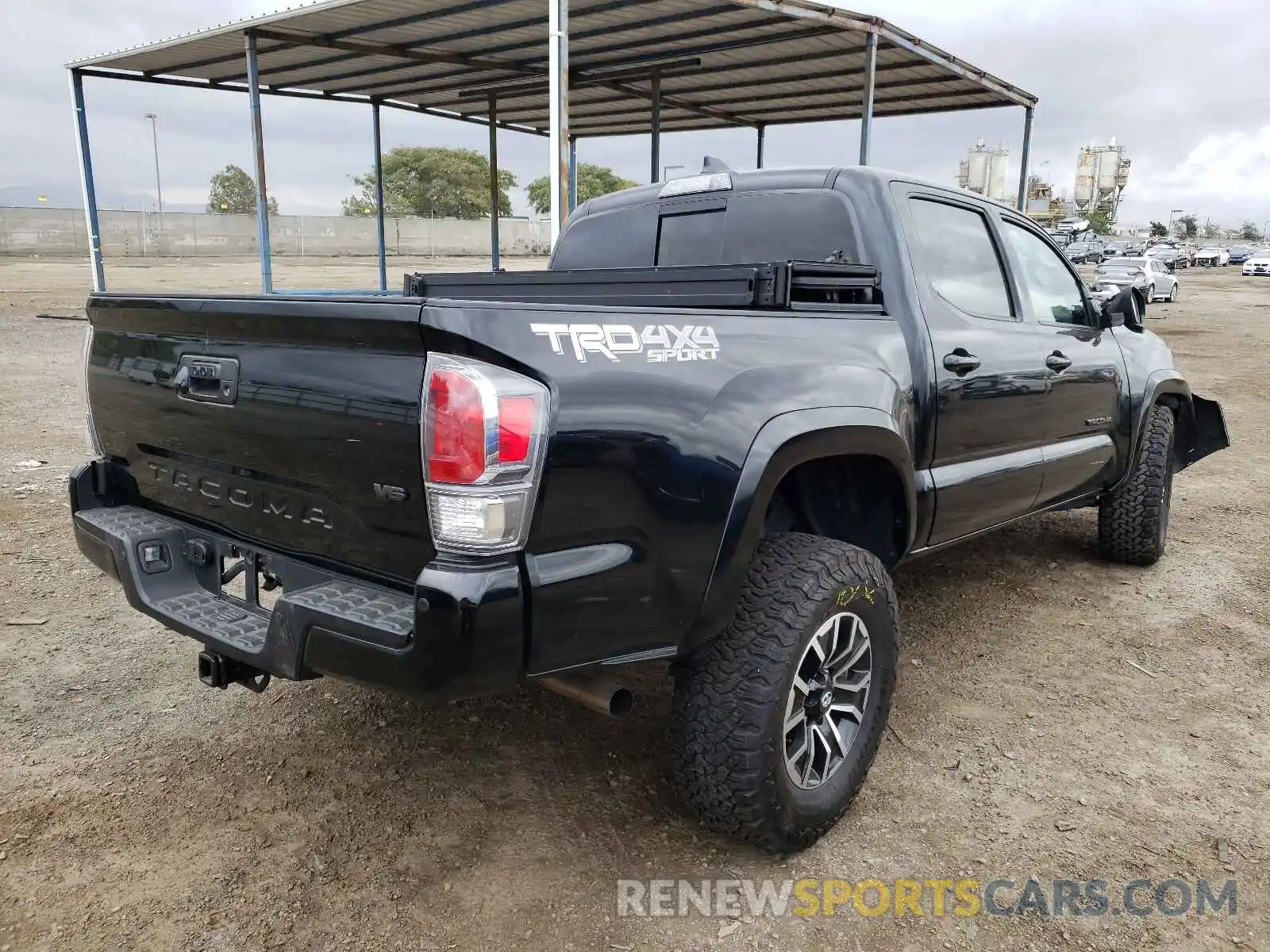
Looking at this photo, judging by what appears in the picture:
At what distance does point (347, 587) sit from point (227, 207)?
276 feet

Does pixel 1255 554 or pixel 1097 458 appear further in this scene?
pixel 1255 554

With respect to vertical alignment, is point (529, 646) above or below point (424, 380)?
below

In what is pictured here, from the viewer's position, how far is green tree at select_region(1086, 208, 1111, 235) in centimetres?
10384

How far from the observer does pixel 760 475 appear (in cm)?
239

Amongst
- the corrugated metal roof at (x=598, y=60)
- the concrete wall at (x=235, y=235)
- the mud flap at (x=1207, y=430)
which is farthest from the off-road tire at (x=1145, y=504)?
the concrete wall at (x=235, y=235)

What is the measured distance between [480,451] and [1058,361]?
297cm

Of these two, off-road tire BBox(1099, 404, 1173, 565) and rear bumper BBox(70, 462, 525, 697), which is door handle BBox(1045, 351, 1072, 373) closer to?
off-road tire BBox(1099, 404, 1173, 565)

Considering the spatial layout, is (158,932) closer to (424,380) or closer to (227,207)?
(424,380)

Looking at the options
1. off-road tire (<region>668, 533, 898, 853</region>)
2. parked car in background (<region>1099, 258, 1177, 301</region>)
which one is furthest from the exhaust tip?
parked car in background (<region>1099, 258, 1177, 301</region>)

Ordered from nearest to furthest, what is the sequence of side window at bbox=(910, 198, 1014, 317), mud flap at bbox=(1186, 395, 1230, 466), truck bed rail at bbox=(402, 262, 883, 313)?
truck bed rail at bbox=(402, 262, 883, 313) < side window at bbox=(910, 198, 1014, 317) < mud flap at bbox=(1186, 395, 1230, 466)

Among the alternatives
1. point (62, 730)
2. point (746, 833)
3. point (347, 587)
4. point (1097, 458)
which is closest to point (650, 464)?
point (347, 587)

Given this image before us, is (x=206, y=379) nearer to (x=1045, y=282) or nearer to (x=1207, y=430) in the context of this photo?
(x=1045, y=282)

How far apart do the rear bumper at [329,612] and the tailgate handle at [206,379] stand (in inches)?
16.0

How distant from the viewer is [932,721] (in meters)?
3.41
